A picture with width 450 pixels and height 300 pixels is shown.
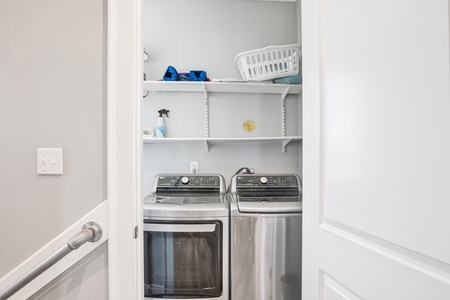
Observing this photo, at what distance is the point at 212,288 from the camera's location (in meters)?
1.32

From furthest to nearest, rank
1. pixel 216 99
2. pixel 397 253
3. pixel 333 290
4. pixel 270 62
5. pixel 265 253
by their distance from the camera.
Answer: pixel 216 99
pixel 270 62
pixel 265 253
pixel 333 290
pixel 397 253

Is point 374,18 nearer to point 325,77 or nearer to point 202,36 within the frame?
point 325,77

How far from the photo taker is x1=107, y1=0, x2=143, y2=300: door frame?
0.81 meters

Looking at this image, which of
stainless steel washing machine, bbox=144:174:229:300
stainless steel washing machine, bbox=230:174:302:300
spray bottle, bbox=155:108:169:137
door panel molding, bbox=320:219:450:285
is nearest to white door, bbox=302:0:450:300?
door panel molding, bbox=320:219:450:285

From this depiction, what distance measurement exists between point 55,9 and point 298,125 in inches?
72.7

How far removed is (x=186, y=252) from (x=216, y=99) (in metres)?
1.32

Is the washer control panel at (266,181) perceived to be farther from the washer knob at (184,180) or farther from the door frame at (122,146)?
the door frame at (122,146)

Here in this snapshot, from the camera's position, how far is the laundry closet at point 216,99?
1.99 meters

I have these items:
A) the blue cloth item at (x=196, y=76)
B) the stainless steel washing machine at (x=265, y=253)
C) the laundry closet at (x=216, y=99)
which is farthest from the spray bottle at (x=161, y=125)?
the stainless steel washing machine at (x=265, y=253)

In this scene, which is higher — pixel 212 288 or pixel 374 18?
pixel 374 18

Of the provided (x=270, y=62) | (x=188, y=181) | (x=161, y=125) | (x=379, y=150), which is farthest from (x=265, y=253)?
(x=270, y=62)

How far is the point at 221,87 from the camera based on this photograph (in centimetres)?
185

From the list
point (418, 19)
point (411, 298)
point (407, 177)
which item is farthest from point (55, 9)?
point (411, 298)

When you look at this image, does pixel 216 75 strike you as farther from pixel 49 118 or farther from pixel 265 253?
pixel 265 253
